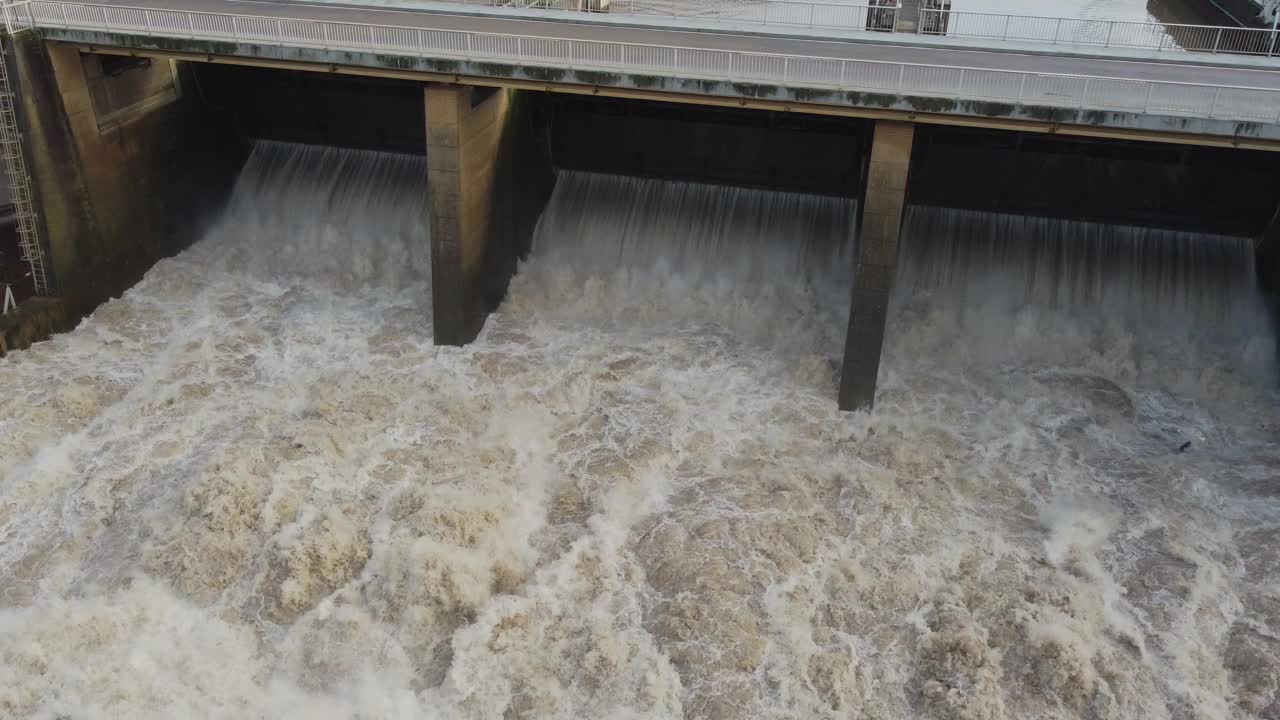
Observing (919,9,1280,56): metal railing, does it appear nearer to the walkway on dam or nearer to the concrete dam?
the walkway on dam

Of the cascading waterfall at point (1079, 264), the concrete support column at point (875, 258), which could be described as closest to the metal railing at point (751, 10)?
the concrete support column at point (875, 258)

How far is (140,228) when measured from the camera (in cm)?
2338

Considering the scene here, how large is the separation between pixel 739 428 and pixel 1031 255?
8.82 meters

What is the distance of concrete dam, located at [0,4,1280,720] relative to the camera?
1391cm

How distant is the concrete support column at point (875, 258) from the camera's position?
1809 centimetres

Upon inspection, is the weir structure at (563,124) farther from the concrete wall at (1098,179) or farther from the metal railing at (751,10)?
the metal railing at (751,10)

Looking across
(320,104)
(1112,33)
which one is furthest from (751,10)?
(320,104)

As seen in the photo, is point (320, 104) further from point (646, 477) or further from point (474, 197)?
point (646, 477)

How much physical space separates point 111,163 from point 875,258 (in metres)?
17.1

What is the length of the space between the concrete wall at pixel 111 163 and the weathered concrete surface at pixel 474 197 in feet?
25.2

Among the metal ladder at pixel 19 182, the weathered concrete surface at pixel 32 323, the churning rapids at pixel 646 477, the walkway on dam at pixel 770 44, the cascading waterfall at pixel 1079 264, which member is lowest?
the churning rapids at pixel 646 477

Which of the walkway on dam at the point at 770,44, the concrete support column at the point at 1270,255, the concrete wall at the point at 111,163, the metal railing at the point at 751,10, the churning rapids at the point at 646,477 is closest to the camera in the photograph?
the churning rapids at the point at 646,477

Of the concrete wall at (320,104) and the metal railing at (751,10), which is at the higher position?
the metal railing at (751,10)

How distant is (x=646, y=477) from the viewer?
1736cm
